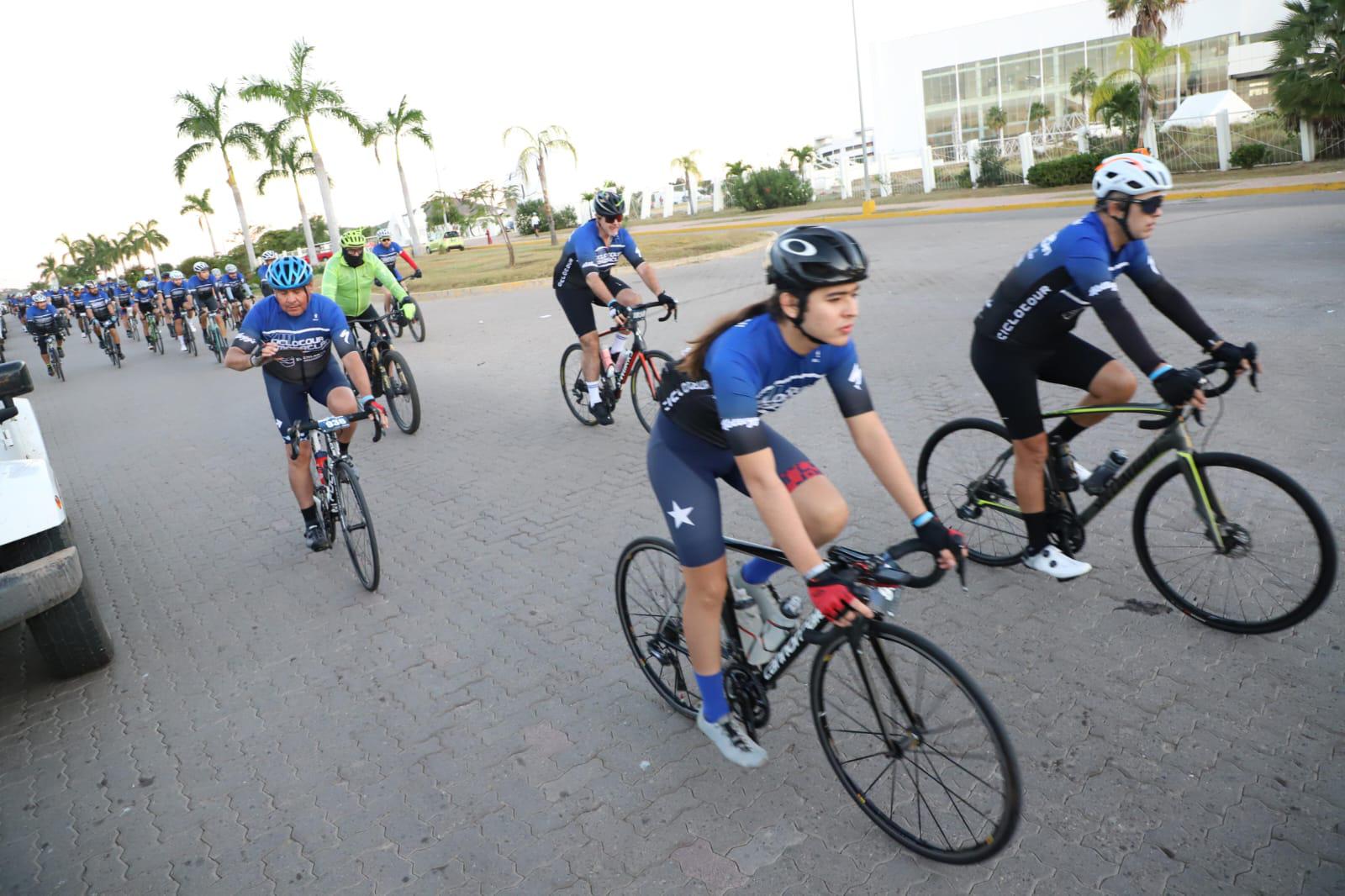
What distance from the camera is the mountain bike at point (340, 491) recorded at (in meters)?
5.78

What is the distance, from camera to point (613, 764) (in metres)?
3.77

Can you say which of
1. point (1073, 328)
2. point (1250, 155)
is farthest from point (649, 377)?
point (1250, 155)

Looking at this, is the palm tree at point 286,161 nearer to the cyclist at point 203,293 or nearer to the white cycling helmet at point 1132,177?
the cyclist at point 203,293

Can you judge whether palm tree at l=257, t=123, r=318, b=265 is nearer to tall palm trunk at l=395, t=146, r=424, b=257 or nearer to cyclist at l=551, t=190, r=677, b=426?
tall palm trunk at l=395, t=146, r=424, b=257

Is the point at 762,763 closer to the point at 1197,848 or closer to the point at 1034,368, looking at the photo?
the point at 1197,848

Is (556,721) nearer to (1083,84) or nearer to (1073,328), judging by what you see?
(1073,328)

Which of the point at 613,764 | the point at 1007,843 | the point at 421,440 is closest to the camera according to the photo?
the point at 1007,843

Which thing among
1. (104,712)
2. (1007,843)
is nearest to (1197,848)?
(1007,843)

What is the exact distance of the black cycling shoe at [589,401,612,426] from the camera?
8781mm

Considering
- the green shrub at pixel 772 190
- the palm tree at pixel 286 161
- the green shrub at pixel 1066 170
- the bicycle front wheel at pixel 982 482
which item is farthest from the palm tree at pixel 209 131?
the bicycle front wheel at pixel 982 482

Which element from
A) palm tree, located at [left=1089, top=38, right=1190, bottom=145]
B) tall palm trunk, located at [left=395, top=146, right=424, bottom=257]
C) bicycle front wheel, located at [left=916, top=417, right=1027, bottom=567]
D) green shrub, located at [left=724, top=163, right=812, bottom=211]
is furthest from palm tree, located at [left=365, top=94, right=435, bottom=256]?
bicycle front wheel, located at [left=916, top=417, right=1027, bottom=567]

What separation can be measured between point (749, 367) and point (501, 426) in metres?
6.91

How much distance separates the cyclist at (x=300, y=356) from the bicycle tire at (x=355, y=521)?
0.41 m

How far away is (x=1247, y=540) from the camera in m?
3.97
